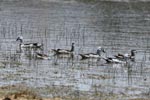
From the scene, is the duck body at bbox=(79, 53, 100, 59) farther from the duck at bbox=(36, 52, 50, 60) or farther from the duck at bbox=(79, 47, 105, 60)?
the duck at bbox=(36, 52, 50, 60)

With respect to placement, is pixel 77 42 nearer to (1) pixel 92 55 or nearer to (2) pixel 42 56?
(1) pixel 92 55

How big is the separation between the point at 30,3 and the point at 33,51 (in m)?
34.7

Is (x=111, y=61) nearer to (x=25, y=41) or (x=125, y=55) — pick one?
(x=125, y=55)

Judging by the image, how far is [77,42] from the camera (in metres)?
33.4

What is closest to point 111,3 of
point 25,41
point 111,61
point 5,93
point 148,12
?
point 148,12

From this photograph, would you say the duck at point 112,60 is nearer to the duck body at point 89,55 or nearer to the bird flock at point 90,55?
the bird flock at point 90,55

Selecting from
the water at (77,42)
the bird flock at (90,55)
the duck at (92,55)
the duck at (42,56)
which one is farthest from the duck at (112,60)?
the duck at (42,56)

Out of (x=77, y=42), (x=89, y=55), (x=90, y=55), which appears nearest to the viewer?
(x=89, y=55)

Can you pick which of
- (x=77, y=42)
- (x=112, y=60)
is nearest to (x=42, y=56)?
(x=112, y=60)

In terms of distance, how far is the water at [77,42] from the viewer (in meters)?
22.3

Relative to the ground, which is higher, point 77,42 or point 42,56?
point 77,42

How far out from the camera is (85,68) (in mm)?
25391

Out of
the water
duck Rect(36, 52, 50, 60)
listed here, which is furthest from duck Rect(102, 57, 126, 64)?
duck Rect(36, 52, 50, 60)

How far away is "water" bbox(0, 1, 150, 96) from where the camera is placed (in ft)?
73.1
